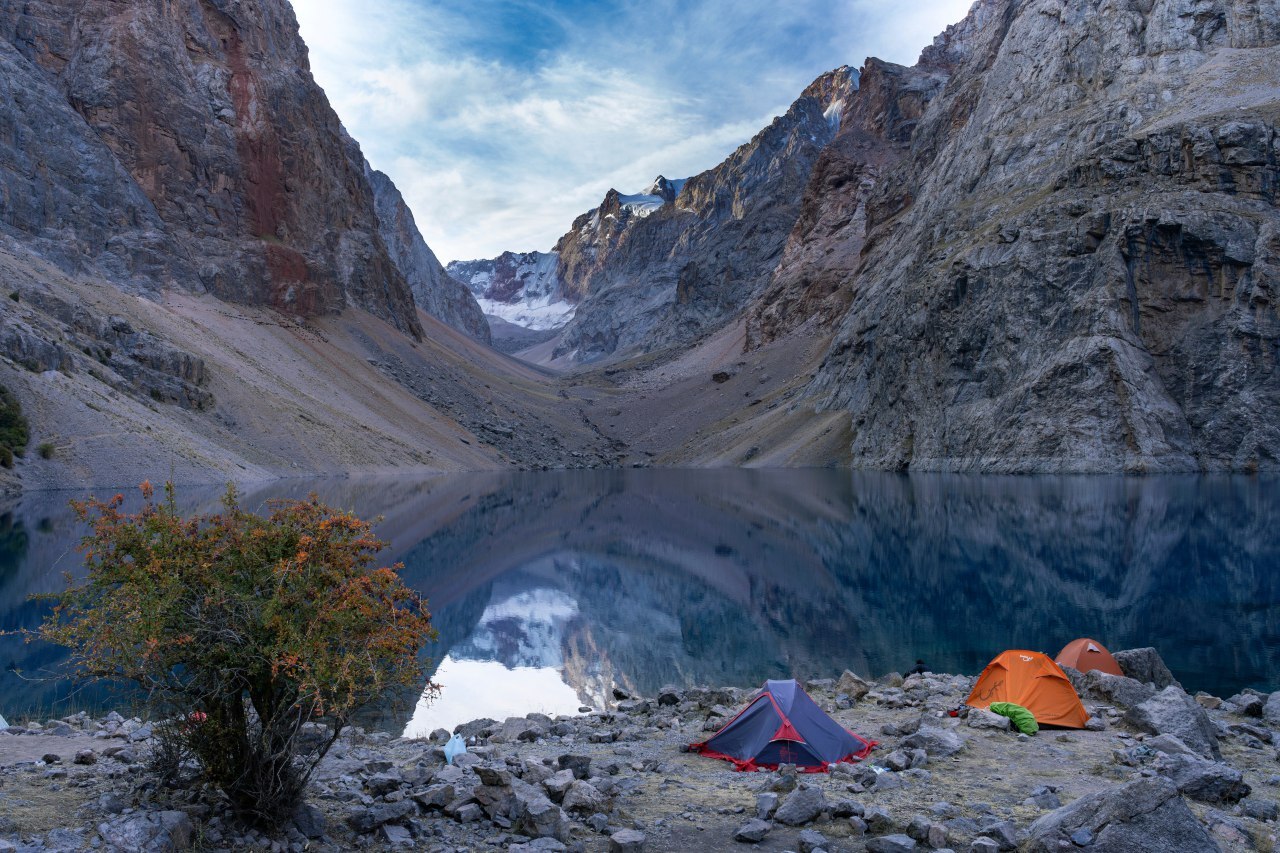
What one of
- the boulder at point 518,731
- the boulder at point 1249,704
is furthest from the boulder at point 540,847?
the boulder at point 1249,704

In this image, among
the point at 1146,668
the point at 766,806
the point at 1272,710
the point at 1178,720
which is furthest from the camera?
the point at 1146,668

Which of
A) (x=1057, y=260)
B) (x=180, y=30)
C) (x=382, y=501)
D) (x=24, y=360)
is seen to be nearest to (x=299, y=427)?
(x=24, y=360)

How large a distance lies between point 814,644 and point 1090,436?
53.3 meters

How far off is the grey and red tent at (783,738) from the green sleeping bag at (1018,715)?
2348 mm

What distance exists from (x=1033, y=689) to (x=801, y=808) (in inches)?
241

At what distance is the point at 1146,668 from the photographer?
603 inches

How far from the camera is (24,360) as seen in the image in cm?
5228

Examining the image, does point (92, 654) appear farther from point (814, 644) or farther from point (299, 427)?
point (299, 427)

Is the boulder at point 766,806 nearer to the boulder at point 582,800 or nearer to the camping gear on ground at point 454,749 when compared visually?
the boulder at point 582,800

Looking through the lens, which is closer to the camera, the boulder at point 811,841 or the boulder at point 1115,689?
the boulder at point 811,841

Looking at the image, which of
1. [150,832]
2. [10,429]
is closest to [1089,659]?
[150,832]

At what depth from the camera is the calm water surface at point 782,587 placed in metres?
18.0

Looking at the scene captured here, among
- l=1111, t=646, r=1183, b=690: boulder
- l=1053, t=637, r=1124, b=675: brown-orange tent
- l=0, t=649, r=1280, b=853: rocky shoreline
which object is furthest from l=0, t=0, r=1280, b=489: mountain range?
l=1111, t=646, r=1183, b=690: boulder

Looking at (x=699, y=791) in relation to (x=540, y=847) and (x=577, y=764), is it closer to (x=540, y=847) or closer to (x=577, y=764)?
(x=577, y=764)
